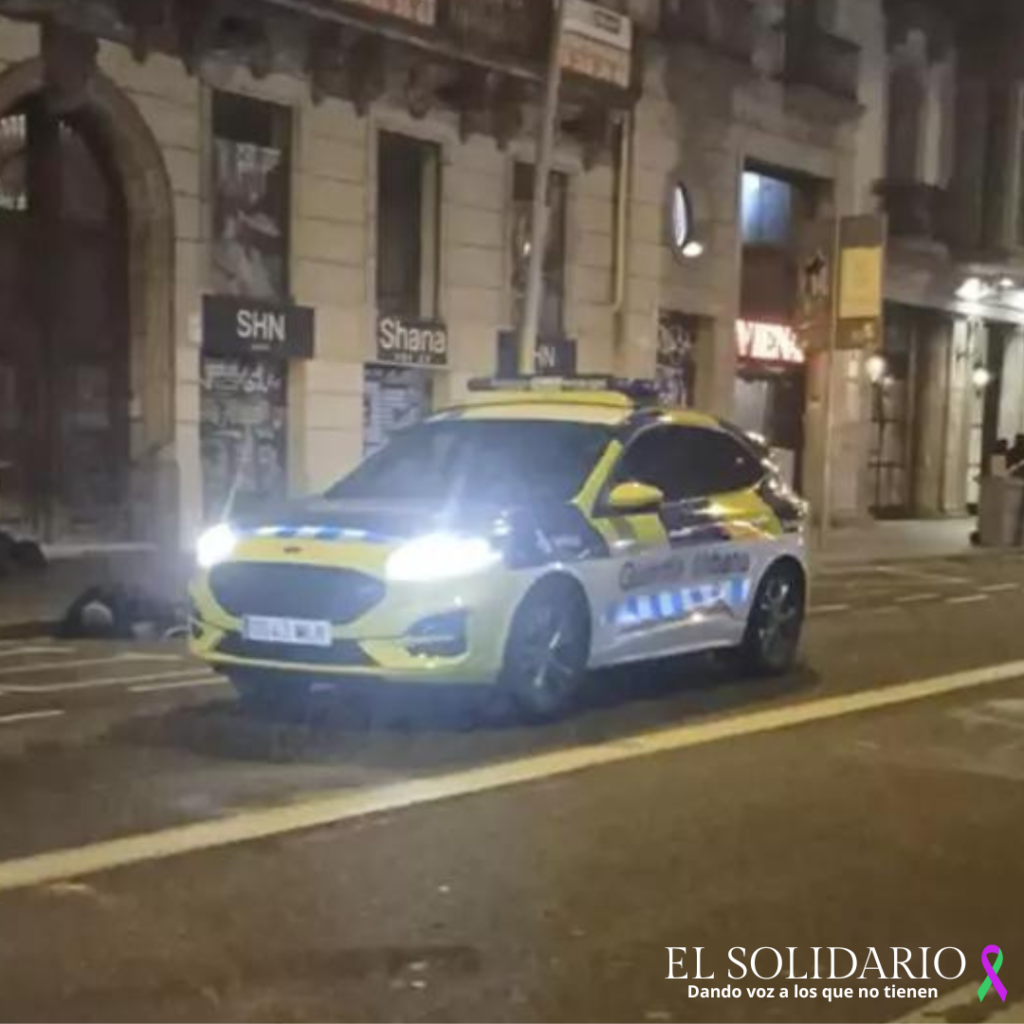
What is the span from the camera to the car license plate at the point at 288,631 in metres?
9.93

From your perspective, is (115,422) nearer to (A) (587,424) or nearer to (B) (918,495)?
(A) (587,424)

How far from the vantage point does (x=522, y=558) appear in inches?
406

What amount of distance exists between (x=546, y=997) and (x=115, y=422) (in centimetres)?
1653

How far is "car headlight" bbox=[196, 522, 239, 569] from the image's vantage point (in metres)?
→ 10.3

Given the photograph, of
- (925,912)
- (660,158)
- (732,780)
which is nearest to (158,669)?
(732,780)

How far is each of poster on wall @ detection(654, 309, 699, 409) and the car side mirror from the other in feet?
59.1

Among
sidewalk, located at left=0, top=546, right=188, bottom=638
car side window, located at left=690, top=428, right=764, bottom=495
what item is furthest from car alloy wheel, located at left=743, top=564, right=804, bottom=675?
sidewalk, located at left=0, top=546, right=188, bottom=638

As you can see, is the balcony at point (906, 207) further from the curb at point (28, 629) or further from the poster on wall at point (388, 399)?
the curb at point (28, 629)

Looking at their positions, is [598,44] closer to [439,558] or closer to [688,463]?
[688,463]

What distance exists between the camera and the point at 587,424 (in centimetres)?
1171

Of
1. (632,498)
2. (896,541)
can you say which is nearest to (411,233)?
(896,541)

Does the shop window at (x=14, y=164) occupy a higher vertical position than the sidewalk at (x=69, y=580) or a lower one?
higher

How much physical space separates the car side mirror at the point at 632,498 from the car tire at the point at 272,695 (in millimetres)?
2009

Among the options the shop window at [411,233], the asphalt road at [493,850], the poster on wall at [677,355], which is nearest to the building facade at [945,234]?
the poster on wall at [677,355]
